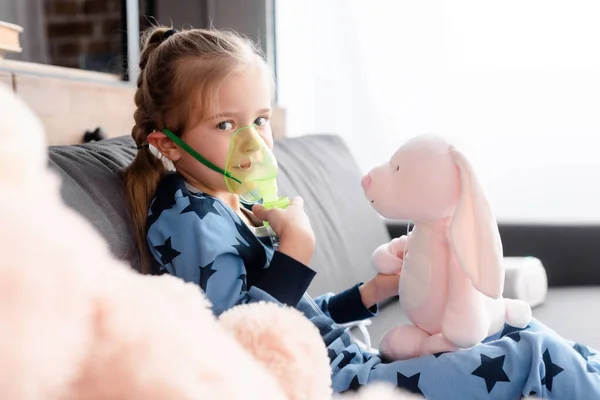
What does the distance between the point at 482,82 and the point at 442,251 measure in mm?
1693

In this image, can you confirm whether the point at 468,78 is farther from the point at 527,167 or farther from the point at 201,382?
the point at 201,382

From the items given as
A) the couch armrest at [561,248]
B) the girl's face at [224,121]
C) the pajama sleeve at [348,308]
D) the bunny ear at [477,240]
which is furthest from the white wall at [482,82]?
the bunny ear at [477,240]

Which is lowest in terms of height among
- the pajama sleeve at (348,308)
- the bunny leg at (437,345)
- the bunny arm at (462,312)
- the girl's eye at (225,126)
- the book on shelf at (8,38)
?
the pajama sleeve at (348,308)

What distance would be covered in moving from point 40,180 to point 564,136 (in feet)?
7.54

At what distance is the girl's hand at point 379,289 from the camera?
1.09 m

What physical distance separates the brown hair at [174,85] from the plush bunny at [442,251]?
0.34 metres

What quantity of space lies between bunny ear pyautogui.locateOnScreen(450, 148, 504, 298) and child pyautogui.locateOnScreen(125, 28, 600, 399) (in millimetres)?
158

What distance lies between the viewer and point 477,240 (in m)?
0.74

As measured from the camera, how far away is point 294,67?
2.66 meters

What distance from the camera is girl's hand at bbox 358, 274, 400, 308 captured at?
1.09 meters

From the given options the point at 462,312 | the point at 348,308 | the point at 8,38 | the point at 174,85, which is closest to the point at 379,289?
the point at 348,308

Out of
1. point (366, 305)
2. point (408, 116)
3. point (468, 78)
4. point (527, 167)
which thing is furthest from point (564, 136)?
point (366, 305)

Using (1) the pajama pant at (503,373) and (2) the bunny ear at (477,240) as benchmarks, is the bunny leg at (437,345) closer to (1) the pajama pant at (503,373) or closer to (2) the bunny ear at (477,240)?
(1) the pajama pant at (503,373)

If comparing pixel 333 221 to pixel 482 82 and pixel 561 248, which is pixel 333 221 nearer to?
pixel 561 248
